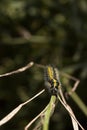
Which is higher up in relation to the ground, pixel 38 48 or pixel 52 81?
pixel 38 48

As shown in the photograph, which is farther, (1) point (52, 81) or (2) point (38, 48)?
(2) point (38, 48)

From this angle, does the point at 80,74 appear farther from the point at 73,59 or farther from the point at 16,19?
the point at 16,19

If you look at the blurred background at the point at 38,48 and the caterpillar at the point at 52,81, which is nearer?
the caterpillar at the point at 52,81

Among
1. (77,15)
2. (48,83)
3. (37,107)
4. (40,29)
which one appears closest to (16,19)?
(40,29)

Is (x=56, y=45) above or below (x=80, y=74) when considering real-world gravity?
above

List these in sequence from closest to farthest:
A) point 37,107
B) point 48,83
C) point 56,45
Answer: point 48,83 → point 37,107 → point 56,45

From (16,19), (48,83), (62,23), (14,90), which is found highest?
(16,19)

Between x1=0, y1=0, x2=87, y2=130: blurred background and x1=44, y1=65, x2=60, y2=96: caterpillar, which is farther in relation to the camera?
x1=0, y1=0, x2=87, y2=130: blurred background

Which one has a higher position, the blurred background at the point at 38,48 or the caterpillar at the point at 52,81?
the blurred background at the point at 38,48
